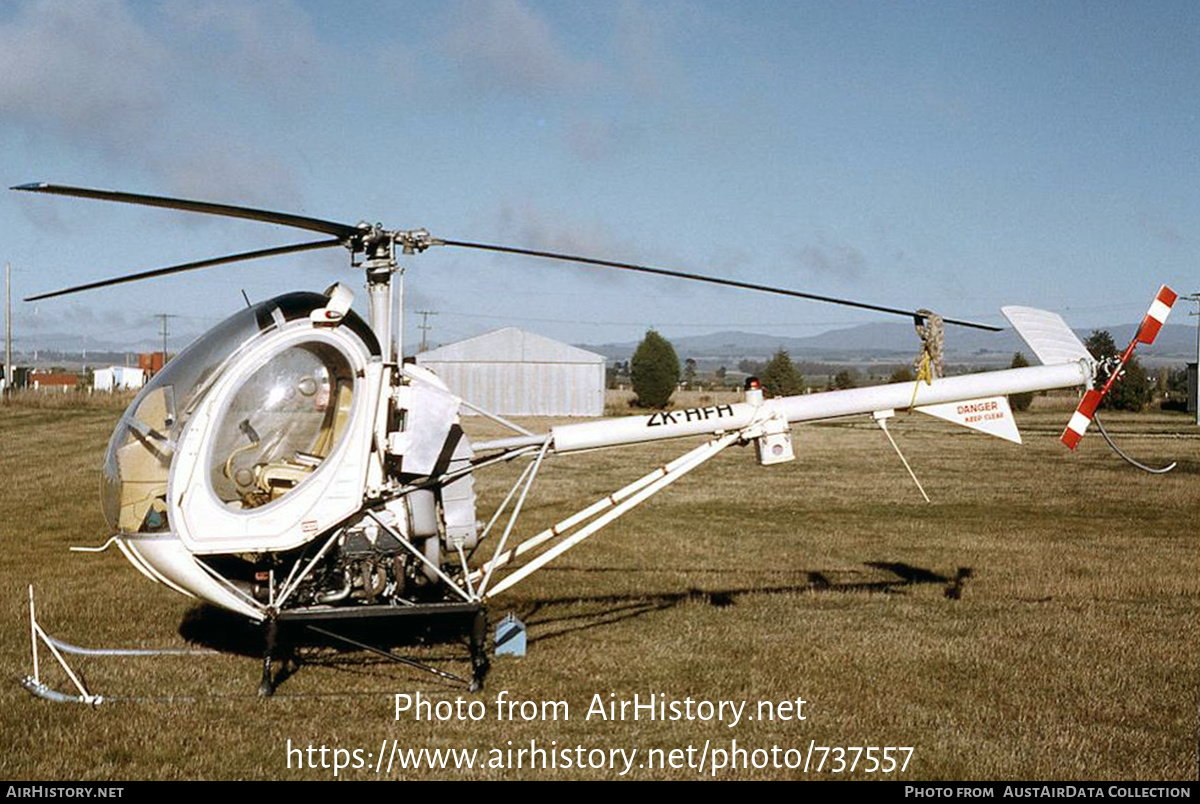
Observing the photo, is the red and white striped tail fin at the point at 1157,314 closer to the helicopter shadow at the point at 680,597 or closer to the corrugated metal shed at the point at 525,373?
the helicopter shadow at the point at 680,597

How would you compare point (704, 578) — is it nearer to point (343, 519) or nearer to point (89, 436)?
point (343, 519)

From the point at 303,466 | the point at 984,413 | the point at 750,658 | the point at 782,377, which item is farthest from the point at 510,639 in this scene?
the point at 782,377

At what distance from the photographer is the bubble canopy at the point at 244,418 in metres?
7.65

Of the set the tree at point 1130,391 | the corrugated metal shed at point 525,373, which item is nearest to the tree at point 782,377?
the corrugated metal shed at point 525,373

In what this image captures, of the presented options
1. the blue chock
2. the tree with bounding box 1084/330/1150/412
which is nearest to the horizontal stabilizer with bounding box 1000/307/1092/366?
the blue chock

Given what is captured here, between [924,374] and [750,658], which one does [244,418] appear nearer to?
[750,658]

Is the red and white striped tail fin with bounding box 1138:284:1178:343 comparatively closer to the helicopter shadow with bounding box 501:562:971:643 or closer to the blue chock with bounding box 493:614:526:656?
the helicopter shadow with bounding box 501:562:971:643

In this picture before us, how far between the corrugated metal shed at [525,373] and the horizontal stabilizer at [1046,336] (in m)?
52.0

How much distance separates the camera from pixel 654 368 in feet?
210

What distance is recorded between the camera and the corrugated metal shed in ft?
202

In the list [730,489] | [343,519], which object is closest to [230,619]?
[343,519]
